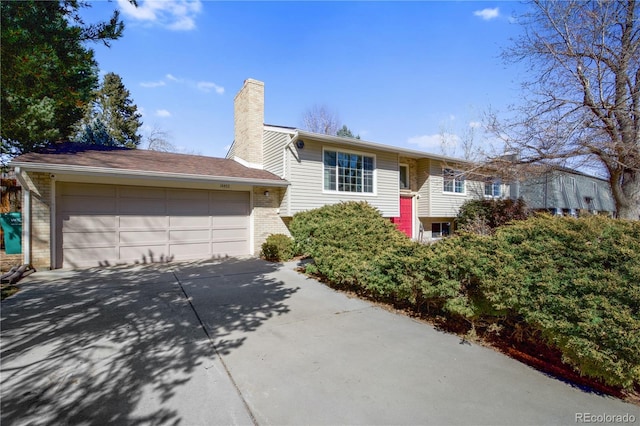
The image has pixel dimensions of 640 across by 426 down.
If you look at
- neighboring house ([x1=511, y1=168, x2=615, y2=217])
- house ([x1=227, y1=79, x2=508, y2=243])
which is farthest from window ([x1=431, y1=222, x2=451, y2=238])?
neighboring house ([x1=511, y1=168, x2=615, y2=217])

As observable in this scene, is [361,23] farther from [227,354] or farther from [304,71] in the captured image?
[227,354]

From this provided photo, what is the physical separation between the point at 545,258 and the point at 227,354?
383cm

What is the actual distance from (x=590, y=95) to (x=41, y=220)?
15.8 metres

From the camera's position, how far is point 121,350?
348 centimetres

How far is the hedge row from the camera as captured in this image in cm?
269

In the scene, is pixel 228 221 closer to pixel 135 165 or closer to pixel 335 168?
pixel 135 165

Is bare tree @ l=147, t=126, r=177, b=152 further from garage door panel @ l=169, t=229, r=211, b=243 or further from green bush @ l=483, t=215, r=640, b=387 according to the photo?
green bush @ l=483, t=215, r=640, b=387

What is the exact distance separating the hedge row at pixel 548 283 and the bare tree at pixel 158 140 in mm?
28532

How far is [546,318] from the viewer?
3.11 meters

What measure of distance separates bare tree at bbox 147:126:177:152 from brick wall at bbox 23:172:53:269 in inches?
867

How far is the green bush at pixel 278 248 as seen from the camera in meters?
9.74

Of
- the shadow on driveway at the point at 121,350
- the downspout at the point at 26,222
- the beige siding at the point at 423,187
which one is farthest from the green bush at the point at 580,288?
the beige siding at the point at 423,187

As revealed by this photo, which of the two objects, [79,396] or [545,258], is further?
[545,258]

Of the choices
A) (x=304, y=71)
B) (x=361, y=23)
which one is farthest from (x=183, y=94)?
(x=361, y=23)
